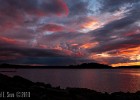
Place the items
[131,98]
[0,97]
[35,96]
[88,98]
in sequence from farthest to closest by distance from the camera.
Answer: [131,98] < [88,98] < [35,96] < [0,97]

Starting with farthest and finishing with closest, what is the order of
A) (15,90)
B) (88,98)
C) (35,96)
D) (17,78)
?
(17,78) → (88,98) → (15,90) → (35,96)

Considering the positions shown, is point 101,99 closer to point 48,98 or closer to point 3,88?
point 48,98

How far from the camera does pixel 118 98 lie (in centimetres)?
1827

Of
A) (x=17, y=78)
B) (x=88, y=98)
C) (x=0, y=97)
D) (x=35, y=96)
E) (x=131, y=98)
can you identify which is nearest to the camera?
(x=0, y=97)

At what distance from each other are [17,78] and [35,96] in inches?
397

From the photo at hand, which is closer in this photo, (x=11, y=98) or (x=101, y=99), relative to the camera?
(x=11, y=98)

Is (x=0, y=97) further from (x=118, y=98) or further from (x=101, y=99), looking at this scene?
(x=118, y=98)

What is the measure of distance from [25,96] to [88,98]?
5.42m

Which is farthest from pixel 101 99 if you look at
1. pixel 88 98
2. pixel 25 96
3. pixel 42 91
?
pixel 25 96

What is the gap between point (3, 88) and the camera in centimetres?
1617

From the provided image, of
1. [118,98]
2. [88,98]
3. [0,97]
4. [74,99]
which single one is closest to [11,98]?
[0,97]

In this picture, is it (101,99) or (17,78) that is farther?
(17,78)

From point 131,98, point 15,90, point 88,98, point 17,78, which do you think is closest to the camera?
point 15,90

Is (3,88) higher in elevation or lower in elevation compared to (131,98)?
higher
